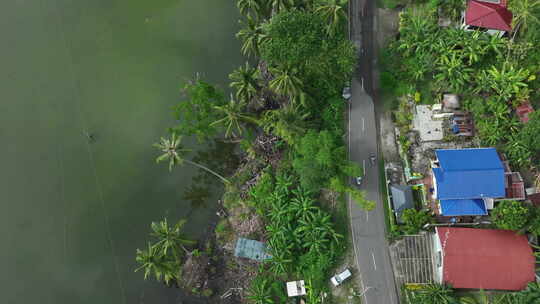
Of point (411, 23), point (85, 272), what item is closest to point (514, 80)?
point (411, 23)

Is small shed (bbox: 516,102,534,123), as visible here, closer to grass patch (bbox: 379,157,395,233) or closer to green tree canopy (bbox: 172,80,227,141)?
grass patch (bbox: 379,157,395,233)

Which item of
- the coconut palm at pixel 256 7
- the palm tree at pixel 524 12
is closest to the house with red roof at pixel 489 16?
the palm tree at pixel 524 12

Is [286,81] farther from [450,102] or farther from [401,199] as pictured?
[450,102]

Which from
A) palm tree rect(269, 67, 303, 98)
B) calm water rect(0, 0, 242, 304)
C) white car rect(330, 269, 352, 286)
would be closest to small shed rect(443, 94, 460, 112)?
palm tree rect(269, 67, 303, 98)

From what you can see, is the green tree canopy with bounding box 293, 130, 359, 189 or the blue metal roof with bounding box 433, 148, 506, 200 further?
the blue metal roof with bounding box 433, 148, 506, 200

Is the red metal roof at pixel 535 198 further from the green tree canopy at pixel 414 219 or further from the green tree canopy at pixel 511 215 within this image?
the green tree canopy at pixel 414 219

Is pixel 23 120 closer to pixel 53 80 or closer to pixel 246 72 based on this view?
pixel 53 80
